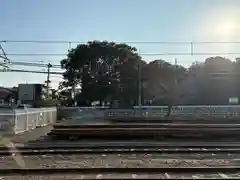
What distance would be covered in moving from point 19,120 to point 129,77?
48240 millimetres

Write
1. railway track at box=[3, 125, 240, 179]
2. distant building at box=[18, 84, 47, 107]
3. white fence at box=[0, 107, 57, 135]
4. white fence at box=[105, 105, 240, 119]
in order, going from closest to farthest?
railway track at box=[3, 125, 240, 179], white fence at box=[0, 107, 57, 135], white fence at box=[105, 105, 240, 119], distant building at box=[18, 84, 47, 107]

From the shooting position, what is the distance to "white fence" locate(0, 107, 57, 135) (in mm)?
25312

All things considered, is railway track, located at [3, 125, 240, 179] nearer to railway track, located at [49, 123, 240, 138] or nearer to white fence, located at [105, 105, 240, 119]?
railway track, located at [49, 123, 240, 138]

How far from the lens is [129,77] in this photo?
74000mm

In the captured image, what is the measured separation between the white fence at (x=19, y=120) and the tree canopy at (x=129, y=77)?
38.5 m

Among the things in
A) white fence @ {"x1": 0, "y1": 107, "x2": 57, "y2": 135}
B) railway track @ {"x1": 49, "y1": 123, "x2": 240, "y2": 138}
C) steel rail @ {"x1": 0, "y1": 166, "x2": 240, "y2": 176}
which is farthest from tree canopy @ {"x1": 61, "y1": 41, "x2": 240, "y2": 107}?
steel rail @ {"x1": 0, "y1": 166, "x2": 240, "y2": 176}

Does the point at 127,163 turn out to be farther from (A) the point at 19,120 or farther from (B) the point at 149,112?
(B) the point at 149,112

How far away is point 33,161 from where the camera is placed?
14.2 metres

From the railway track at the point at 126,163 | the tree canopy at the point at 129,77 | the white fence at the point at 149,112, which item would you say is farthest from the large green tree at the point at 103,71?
the railway track at the point at 126,163

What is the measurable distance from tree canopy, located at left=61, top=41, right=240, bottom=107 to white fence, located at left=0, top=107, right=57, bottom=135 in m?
38.5

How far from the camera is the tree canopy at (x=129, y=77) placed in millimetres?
69938

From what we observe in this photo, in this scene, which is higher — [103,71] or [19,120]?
[103,71]

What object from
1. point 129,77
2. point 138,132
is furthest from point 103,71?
point 138,132

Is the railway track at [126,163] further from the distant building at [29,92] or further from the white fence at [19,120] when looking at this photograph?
the distant building at [29,92]
